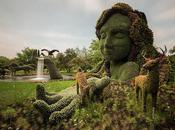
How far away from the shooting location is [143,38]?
10336 mm

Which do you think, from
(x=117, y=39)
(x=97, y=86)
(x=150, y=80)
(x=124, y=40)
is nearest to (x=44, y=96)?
(x=97, y=86)

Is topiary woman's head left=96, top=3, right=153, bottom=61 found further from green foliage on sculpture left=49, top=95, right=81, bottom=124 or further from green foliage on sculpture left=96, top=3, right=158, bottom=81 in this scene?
green foliage on sculpture left=49, top=95, right=81, bottom=124

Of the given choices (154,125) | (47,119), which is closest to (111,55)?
(47,119)

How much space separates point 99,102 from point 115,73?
98.3 inches

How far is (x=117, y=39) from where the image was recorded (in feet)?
33.3

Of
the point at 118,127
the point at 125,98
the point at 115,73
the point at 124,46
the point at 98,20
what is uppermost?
the point at 98,20

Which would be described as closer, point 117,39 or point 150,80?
point 150,80

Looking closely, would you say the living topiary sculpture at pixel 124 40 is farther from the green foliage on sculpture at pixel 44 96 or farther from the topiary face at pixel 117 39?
the green foliage on sculpture at pixel 44 96

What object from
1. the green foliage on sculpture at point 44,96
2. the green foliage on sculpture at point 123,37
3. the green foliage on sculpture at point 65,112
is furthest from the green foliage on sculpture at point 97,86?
the green foliage on sculpture at point 123,37

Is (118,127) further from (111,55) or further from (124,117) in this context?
(111,55)

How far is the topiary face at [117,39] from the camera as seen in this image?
33.3ft

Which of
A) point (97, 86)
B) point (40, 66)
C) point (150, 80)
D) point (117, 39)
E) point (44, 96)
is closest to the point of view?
point (150, 80)

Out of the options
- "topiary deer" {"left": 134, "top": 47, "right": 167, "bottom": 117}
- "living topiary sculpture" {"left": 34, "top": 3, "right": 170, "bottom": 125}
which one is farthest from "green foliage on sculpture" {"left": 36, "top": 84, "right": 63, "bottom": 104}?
"topiary deer" {"left": 134, "top": 47, "right": 167, "bottom": 117}

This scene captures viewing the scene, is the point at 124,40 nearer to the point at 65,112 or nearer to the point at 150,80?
the point at 65,112
